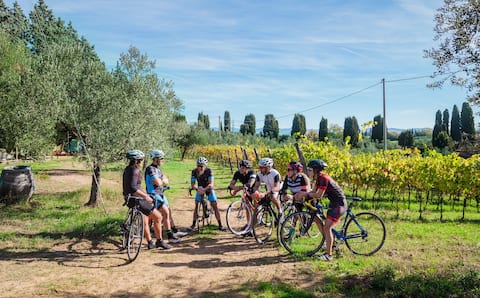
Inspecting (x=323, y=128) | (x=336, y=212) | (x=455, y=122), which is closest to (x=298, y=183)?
(x=336, y=212)

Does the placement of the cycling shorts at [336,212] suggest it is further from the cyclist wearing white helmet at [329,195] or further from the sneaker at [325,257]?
the sneaker at [325,257]

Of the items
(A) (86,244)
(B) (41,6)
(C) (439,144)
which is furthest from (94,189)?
(C) (439,144)

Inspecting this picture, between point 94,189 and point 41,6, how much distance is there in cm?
2048

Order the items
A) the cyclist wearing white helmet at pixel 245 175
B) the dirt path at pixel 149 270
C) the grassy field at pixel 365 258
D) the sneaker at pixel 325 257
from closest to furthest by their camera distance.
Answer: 1. the grassy field at pixel 365 258
2. the dirt path at pixel 149 270
3. the sneaker at pixel 325 257
4. the cyclist wearing white helmet at pixel 245 175

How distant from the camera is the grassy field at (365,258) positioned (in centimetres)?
537

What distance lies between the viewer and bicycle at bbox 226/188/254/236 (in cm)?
873

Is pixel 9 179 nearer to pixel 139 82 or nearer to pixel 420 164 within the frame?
pixel 139 82

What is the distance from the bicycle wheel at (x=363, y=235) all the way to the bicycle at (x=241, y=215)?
96.2 inches

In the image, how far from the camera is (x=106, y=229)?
8.90m

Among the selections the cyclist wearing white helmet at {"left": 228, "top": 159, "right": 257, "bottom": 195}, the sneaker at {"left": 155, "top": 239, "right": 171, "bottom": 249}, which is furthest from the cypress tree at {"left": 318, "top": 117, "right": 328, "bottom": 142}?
the sneaker at {"left": 155, "top": 239, "right": 171, "bottom": 249}

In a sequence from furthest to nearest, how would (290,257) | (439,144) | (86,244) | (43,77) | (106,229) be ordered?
(439,144)
(43,77)
(106,229)
(86,244)
(290,257)

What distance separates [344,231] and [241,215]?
2.90 metres

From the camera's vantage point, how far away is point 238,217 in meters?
9.05

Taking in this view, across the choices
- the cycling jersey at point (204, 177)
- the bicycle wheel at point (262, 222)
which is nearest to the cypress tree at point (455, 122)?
the bicycle wheel at point (262, 222)
